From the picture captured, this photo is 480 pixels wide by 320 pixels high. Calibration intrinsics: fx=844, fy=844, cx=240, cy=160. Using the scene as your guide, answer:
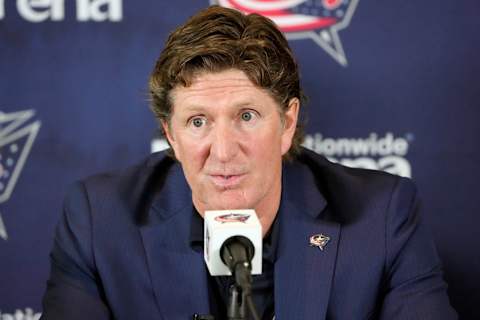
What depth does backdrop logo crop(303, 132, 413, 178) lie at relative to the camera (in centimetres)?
260

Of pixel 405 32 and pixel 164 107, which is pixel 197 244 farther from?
pixel 405 32

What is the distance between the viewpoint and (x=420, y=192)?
2656mm

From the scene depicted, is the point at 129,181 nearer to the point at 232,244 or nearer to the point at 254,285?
the point at 254,285

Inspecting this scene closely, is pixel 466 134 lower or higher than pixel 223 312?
higher

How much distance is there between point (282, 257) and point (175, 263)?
0.27 metres

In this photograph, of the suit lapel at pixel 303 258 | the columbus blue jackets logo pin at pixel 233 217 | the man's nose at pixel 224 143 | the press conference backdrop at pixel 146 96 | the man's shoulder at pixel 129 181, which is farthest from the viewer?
the press conference backdrop at pixel 146 96

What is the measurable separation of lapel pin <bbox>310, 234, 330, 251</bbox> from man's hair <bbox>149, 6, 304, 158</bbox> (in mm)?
335

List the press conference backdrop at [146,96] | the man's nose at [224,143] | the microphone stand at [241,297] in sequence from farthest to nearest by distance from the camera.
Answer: the press conference backdrop at [146,96] → the man's nose at [224,143] → the microphone stand at [241,297]

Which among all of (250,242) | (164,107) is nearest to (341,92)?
(164,107)

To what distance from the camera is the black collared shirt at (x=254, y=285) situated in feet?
7.01

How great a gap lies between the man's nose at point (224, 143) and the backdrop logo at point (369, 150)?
0.70 meters

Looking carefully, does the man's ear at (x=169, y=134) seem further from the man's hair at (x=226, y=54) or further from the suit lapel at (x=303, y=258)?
the suit lapel at (x=303, y=258)

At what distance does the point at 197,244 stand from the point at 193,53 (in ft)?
1.65

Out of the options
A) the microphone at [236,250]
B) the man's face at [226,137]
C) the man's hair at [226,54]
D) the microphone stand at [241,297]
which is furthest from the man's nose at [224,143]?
the microphone stand at [241,297]
